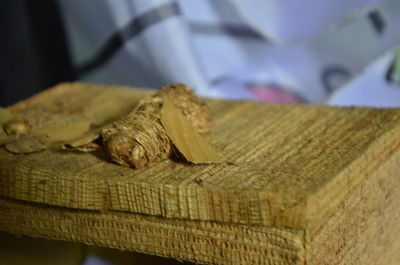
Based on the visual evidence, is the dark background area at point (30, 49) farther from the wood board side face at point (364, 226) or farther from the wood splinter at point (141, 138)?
the wood board side face at point (364, 226)

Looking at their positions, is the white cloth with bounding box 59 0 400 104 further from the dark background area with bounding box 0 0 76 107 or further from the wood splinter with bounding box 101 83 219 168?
the wood splinter with bounding box 101 83 219 168

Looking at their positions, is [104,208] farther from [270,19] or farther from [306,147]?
[270,19]

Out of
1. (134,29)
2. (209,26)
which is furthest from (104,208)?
(209,26)

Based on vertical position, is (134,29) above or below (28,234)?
above

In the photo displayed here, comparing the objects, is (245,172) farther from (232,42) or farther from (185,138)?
(232,42)

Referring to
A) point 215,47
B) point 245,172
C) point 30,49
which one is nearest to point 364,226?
point 245,172

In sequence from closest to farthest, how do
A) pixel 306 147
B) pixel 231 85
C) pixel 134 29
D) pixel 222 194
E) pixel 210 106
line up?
pixel 222 194 → pixel 306 147 → pixel 210 106 → pixel 134 29 → pixel 231 85
